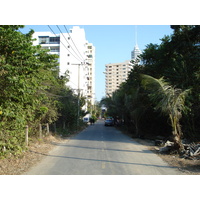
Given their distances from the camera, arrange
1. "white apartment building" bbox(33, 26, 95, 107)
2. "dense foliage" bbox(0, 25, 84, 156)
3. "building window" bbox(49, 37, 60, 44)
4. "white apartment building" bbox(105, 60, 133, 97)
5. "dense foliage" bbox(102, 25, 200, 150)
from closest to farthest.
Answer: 1. "dense foliage" bbox(0, 25, 84, 156)
2. "dense foliage" bbox(102, 25, 200, 150)
3. "white apartment building" bbox(33, 26, 95, 107)
4. "building window" bbox(49, 37, 60, 44)
5. "white apartment building" bbox(105, 60, 133, 97)

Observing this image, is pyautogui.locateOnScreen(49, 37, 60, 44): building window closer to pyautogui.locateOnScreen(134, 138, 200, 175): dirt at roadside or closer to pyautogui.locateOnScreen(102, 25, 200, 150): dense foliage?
pyautogui.locateOnScreen(102, 25, 200, 150): dense foliage

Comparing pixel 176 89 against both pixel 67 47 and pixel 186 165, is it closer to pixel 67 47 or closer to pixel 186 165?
pixel 186 165

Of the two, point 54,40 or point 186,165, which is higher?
point 54,40

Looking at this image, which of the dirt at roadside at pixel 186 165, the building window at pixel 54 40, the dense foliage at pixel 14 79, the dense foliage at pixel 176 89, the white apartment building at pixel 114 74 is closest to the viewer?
the dense foliage at pixel 14 79

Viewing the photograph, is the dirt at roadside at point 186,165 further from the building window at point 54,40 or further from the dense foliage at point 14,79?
the building window at point 54,40

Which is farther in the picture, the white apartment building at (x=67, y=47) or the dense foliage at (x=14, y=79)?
the white apartment building at (x=67, y=47)

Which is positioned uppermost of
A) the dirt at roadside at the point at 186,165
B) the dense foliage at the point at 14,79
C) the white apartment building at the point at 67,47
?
the white apartment building at the point at 67,47

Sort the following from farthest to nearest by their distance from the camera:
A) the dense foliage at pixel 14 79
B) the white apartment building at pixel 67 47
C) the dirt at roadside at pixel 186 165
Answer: the white apartment building at pixel 67 47 → the dirt at roadside at pixel 186 165 → the dense foliage at pixel 14 79

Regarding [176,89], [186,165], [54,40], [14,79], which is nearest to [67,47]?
[54,40]

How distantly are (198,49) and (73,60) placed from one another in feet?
179

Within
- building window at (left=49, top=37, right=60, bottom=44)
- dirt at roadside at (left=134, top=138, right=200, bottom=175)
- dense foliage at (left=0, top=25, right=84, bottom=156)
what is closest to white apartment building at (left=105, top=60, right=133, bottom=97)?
building window at (left=49, top=37, right=60, bottom=44)

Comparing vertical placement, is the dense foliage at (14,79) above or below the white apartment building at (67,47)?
below

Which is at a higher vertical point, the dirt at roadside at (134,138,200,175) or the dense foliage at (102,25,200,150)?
the dense foliage at (102,25,200,150)

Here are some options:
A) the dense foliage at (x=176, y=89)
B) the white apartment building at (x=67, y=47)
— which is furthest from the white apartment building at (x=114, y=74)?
the dense foliage at (x=176, y=89)
